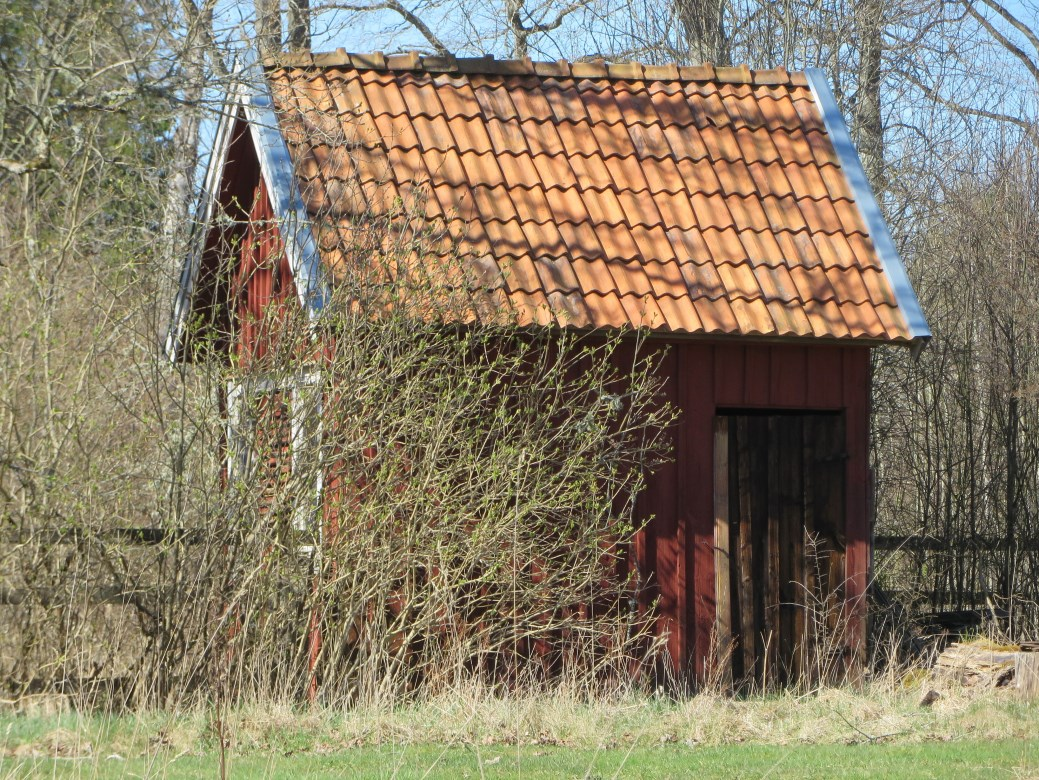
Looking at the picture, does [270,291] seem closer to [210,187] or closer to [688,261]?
[210,187]

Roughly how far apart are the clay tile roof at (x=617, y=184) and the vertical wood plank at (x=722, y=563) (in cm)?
101

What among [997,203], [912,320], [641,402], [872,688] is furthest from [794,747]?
[997,203]

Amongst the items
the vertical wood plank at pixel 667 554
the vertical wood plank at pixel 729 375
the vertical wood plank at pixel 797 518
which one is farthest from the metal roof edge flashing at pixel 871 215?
the vertical wood plank at pixel 667 554

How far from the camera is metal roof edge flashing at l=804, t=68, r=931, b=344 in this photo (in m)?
9.73

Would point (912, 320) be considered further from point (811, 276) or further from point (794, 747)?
point (794, 747)

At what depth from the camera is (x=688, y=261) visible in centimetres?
984

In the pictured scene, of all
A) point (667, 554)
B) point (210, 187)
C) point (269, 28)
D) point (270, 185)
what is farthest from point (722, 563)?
point (269, 28)

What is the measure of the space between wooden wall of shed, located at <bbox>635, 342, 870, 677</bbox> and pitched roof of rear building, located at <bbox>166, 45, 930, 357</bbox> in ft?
1.51

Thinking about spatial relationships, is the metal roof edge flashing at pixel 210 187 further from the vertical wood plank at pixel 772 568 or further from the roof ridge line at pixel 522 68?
the vertical wood plank at pixel 772 568

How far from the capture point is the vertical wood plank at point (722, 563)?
9.62 meters

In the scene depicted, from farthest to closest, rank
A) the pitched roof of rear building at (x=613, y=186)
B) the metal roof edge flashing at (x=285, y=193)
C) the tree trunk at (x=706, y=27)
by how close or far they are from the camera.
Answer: the tree trunk at (x=706, y=27) → the pitched roof of rear building at (x=613, y=186) → the metal roof edge flashing at (x=285, y=193)

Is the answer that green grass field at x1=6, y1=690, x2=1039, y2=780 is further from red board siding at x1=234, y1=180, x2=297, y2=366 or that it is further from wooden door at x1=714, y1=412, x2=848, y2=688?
red board siding at x1=234, y1=180, x2=297, y2=366

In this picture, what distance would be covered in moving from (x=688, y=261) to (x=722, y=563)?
2214mm

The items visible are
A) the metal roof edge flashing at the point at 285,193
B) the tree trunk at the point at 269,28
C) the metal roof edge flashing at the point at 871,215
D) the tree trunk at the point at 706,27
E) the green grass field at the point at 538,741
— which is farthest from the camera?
the tree trunk at the point at 706,27
